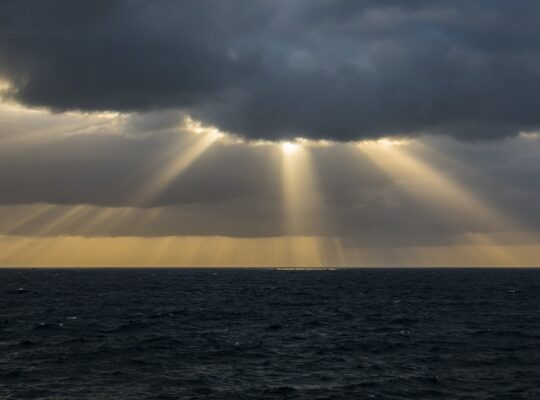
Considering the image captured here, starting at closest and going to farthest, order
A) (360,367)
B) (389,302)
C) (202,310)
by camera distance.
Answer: (360,367) → (202,310) → (389,302)

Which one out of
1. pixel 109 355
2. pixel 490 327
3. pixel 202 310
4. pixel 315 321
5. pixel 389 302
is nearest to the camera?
pixel 109 355

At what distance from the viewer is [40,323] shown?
79.2 metres

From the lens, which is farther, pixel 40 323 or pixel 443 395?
pixel 40 323

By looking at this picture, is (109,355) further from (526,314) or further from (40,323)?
(526,314)

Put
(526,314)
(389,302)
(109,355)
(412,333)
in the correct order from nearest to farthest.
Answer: (109,355)
(412,333)
(526,314)
(389,302)

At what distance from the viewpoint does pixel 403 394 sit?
43188 millimetres

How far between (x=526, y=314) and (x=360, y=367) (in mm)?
50974

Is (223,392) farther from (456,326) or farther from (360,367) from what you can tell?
(456,326)

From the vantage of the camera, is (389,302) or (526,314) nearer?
(526,314)

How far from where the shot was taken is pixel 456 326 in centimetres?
7869

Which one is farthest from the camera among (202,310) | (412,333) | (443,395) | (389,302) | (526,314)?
(389,302)

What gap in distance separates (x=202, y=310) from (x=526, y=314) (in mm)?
49949

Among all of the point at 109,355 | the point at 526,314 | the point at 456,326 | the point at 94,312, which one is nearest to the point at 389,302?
the point at 526,314

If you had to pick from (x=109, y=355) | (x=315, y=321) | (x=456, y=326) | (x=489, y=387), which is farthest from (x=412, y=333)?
(x=109, y=355)
